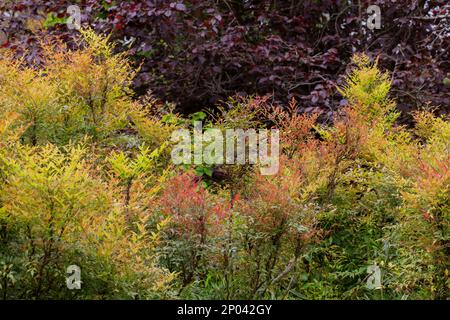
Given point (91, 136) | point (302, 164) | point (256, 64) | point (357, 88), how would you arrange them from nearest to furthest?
point (302, 164) < point (91, 136) < point (357, 88) < point (256, 64)

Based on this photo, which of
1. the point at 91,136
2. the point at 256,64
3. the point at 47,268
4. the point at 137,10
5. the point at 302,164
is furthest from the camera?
the point at 256,64

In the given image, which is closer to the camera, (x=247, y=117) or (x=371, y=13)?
(x=247, y=117)

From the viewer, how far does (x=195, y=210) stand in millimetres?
3125

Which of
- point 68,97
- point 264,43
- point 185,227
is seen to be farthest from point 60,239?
point 264,43

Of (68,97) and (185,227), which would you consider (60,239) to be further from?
(68,97)

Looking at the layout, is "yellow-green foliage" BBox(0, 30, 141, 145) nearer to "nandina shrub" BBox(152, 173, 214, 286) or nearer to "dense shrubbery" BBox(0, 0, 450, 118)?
"nandina shrub" BBox(152, 173, 214, 286)

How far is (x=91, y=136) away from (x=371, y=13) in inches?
161

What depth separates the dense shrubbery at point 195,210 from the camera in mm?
2713

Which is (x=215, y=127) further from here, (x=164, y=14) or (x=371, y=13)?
(x=371, y=13)

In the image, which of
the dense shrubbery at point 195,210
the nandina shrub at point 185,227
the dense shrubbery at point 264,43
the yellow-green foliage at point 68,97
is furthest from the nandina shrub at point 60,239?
the dense shrubbery at point 264,43

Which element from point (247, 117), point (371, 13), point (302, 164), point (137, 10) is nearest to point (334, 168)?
point (302, 164)

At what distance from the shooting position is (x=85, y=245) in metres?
2.72

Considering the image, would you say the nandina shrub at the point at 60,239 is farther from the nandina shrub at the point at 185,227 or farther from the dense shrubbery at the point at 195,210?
the nandina shrub at the point at 185,227
